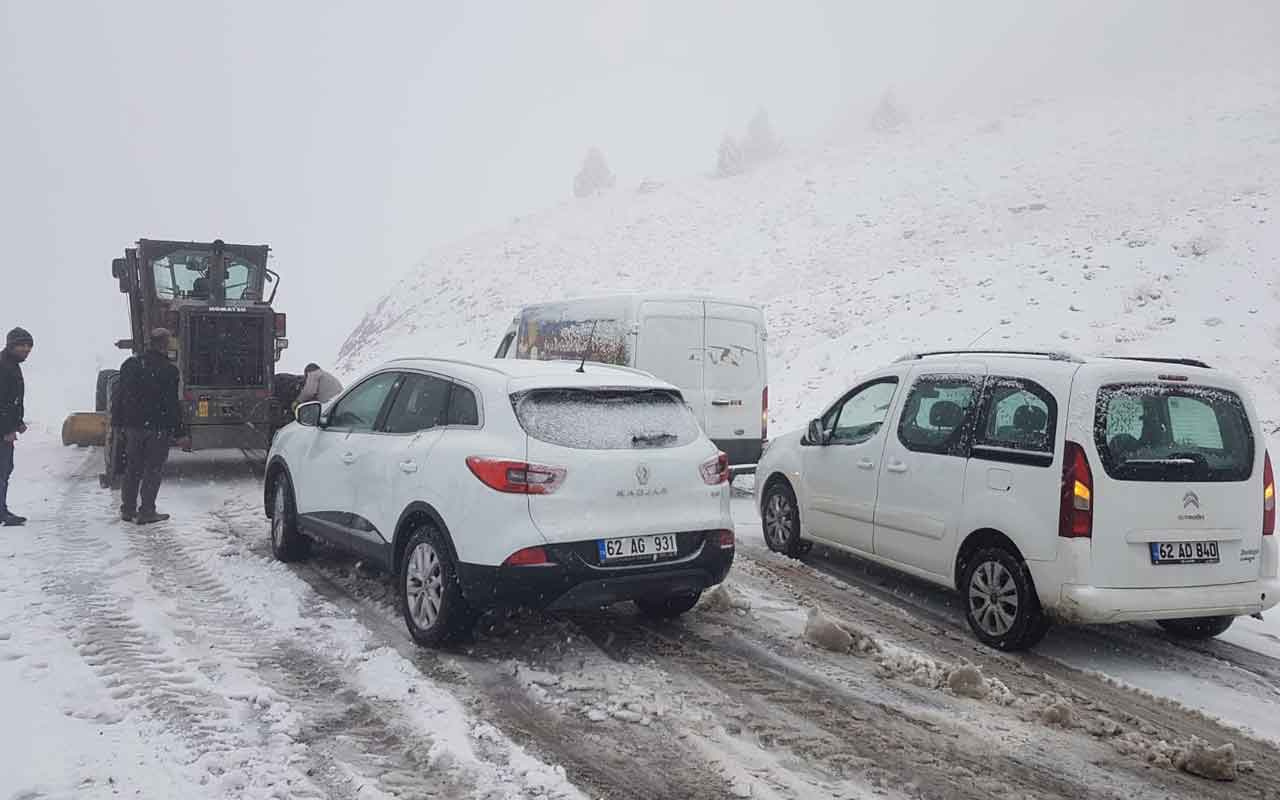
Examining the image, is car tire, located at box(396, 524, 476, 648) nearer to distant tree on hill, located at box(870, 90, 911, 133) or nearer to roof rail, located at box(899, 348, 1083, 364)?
roof rail, located at box(899, 348, 1083, 364)

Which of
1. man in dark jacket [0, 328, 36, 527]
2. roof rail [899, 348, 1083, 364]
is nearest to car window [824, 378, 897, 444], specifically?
roof rail [899, 348, 1083, 364]

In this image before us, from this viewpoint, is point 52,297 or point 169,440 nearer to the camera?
point 169,440

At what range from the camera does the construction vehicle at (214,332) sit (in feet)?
39.1

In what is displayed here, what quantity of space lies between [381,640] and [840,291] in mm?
22080

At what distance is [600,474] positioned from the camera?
5.11 m

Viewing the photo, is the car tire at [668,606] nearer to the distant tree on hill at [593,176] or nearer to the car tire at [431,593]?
the car tire at [431,593]

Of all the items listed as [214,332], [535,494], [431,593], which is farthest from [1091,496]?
[214,332]

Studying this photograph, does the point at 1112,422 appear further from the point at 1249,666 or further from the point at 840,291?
the point at 840,291

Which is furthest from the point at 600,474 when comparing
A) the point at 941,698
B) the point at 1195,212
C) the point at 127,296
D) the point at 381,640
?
the point at 1195,212

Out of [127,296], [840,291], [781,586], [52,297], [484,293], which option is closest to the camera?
[781,586]

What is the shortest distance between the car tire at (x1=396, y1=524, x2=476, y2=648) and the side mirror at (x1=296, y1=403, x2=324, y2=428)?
2.00 m

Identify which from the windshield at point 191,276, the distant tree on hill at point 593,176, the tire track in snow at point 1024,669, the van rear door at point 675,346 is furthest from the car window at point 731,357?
the distant tree on hill at point 593,176

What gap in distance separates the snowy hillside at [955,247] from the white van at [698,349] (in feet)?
19.6

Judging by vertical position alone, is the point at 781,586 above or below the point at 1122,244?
below
